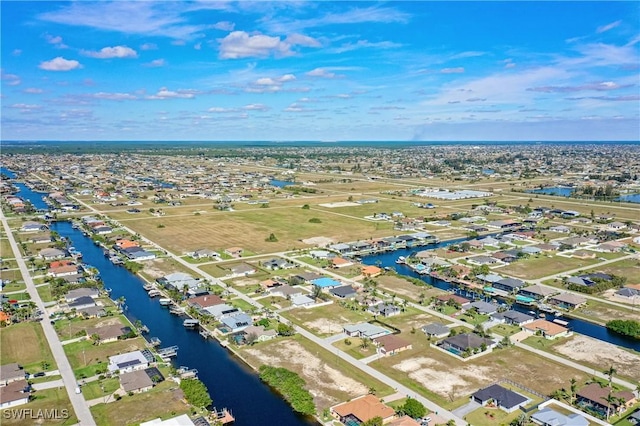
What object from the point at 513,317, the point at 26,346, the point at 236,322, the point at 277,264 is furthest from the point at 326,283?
the point at 26,346

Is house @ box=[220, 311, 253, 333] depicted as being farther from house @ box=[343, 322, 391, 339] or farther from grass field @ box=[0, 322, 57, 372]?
grass field @ box=[0, 322, 57, 372]

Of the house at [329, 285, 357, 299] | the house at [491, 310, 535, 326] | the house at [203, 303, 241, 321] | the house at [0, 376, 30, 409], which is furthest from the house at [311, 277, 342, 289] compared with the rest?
the house at [0, 376, 30, 409]

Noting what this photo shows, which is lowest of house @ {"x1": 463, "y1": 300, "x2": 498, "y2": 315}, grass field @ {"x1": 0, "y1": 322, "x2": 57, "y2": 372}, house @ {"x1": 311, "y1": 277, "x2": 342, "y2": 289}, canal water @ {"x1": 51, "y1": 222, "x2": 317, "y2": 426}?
canal water @ {"x1": 51, "y1": 222, "x2": 317, "y2": 426}

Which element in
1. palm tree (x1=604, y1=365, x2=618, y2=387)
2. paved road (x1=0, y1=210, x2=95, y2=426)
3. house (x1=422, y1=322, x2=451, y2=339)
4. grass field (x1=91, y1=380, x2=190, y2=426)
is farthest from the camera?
house (x1=422, y1=322, x2=451, y2=339)

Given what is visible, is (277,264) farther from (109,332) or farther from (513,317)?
(513,317)

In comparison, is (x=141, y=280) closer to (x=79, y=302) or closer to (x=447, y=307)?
(x=79, y=302)

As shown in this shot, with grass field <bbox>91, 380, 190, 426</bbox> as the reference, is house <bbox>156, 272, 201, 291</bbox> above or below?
above
